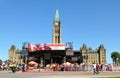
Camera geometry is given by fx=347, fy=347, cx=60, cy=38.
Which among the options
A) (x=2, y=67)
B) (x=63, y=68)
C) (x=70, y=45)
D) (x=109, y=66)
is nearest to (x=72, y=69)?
(x=63, y=68)

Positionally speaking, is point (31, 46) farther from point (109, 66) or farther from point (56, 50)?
point (109, 66)

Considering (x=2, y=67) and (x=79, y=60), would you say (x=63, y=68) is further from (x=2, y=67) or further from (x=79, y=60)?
(x=79, y=60)

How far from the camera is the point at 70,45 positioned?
114m

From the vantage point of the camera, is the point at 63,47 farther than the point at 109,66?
Yes

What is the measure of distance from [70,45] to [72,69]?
51.4 meters

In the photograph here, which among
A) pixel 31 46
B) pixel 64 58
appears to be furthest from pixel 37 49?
pixel 64 58

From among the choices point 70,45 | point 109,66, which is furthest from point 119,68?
point 70,45

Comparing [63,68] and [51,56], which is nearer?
[63,68]

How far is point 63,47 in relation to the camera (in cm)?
11562

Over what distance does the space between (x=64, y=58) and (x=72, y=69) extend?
53.8 metres

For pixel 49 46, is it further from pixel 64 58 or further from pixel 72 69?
pixel 72 69

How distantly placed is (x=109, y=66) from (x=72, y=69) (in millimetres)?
6617

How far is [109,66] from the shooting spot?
6094 centimetres

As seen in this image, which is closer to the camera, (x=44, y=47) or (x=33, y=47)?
(x=44, y=47)
